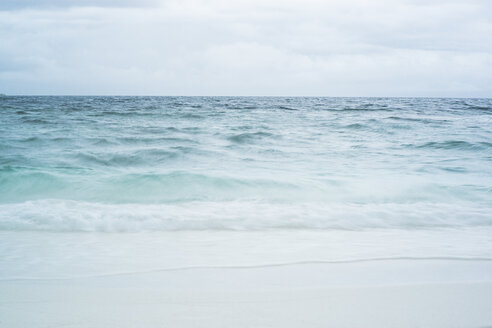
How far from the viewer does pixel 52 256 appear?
3486 mm

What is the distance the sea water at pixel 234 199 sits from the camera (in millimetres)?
3627

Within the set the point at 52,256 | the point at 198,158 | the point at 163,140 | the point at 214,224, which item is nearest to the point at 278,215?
the point at 214,224

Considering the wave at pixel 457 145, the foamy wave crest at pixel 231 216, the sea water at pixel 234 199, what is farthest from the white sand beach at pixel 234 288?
the wave at pixel 457 145

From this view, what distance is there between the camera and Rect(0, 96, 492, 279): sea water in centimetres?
363

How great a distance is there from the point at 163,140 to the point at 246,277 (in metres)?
10.2

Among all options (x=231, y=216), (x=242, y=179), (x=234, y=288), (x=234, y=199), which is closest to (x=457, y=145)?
(x=242, y=179)

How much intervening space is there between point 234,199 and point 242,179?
1131 mm

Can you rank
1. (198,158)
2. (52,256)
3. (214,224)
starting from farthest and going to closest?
(198,158), (214,224), (52,256)

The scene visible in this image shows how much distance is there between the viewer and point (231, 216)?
495 cm

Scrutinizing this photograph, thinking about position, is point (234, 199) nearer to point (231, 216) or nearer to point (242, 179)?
point (242, 179)

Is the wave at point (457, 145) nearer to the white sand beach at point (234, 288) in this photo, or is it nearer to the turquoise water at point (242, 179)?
the turquoise water at point (242, 179)

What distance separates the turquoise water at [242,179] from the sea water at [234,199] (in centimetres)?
3

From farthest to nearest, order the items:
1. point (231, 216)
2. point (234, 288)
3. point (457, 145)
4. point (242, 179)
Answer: point (457, 145) → point (242, 179) → point (231, 216) → point (234, 288)

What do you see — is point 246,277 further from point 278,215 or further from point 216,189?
point 216,189
